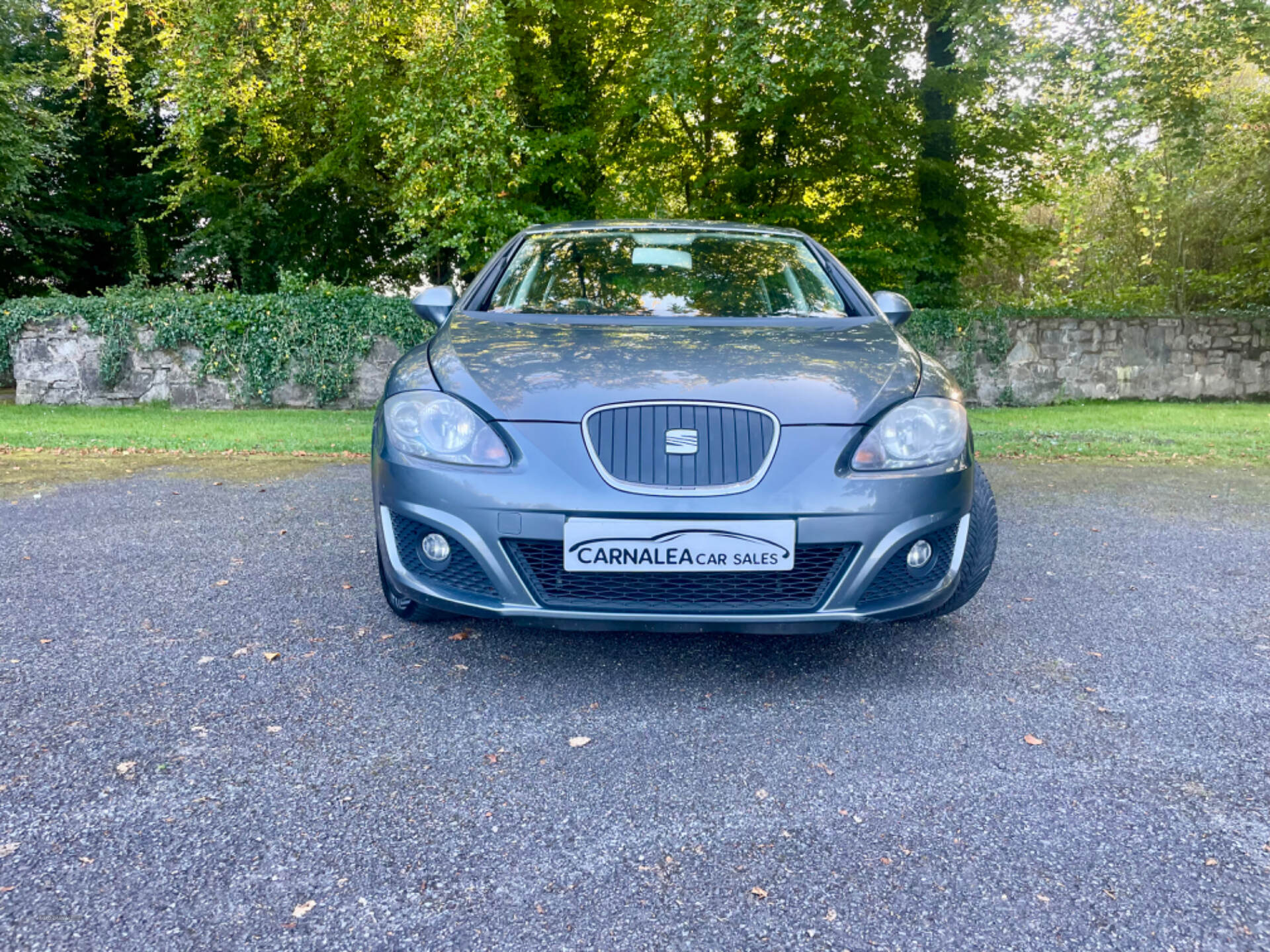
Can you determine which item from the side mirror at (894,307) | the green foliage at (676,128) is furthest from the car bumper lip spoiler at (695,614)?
the green foliage at (676,128)

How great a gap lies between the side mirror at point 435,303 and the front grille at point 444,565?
1.28m

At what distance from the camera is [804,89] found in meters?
13.6

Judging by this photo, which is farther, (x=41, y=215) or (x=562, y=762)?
(x=41, y=215)

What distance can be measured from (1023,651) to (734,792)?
1.52 m

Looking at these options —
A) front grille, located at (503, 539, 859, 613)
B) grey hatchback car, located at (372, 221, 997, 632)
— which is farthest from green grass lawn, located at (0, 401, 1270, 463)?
front grille, located at (503, 539, 859, 613)

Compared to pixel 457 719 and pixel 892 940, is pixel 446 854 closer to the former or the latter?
pixel 457 719

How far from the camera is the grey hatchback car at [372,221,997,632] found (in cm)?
259

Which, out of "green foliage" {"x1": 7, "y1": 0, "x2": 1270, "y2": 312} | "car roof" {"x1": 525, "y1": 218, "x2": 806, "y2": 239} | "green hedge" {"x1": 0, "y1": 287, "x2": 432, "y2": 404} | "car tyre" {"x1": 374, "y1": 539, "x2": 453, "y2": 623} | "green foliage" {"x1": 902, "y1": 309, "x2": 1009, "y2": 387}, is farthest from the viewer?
"green foliage" {"x1": 902, "y1": 309, "x2": 1009, "y2": 387}

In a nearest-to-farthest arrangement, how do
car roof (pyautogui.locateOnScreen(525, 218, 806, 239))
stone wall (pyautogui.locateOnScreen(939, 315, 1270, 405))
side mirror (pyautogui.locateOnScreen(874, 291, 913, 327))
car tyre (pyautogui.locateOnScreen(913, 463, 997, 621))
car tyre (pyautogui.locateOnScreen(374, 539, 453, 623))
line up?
car tyre (pyautogui.locateOnScreen(913, 463, 997, 621)) < car tyre (pyautogui.locateOnScreen(374, 539, 453, 623)) < side mirror (pyautogui.locateOnScreen(874, 291, 913, 327)) < car roof (pyautogui.locateOnScreen(525, 218, 806, 239)) < stone wall (pyautogui.locateOnScreen(939, 315, 1270, 405))

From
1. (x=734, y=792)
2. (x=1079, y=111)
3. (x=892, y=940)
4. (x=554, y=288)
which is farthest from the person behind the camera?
(x=1079, y=111)

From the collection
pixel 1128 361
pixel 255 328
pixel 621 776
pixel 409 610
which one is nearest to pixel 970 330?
pixel 1128 361

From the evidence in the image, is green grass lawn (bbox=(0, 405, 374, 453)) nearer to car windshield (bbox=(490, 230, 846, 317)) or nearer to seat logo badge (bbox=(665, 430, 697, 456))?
car windshield (bbox=(490, 230, 846, 317))

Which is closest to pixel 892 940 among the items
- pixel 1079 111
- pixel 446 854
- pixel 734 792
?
pixel 734 792

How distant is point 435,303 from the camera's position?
12.8 ft
